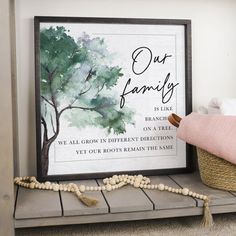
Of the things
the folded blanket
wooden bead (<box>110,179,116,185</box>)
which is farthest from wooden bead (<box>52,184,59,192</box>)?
the folded blanket

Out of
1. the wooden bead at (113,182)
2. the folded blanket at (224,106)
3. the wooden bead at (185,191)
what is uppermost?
the folded blanket at (224,106)

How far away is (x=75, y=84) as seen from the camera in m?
1.10

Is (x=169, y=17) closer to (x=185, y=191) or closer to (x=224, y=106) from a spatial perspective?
(x=224, y=106)

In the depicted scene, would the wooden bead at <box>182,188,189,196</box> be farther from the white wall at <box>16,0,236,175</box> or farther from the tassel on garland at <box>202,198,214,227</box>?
the white wall at <box>16,0,236,175</box>

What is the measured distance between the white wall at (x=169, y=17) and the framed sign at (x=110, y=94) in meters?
0.05

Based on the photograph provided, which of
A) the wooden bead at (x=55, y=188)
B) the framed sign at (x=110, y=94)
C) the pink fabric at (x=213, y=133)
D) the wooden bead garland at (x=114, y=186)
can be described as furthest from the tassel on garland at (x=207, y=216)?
the wooden bead at (x=55, y=188)

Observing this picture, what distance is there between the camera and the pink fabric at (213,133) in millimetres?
932

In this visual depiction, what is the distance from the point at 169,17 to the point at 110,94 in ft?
0.95

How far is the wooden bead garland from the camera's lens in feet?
3.12

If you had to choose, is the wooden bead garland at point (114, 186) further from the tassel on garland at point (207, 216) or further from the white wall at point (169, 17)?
the white wall at point (169, 17)

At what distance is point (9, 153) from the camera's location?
2.85 feet

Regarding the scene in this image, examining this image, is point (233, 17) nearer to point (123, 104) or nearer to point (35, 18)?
point (123, 104)

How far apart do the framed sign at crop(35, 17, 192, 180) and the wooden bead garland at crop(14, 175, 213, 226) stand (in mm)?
57

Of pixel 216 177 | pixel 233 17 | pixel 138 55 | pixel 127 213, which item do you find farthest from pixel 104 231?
pixel 233 17
